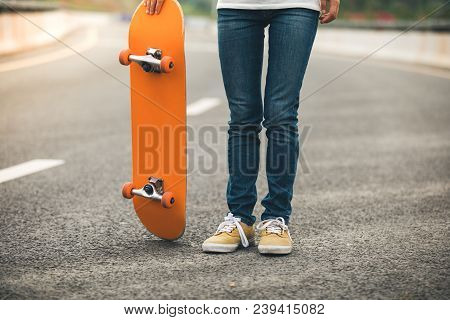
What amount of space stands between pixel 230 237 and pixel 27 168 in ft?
8.57

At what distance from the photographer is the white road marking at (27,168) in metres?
5.54

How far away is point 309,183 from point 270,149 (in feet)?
5.96

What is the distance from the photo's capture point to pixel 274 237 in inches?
144

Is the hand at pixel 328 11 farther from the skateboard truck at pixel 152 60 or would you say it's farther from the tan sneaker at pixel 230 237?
the tan sneaker at pixel 230 237

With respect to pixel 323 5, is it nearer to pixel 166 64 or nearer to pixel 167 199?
pixel 166 64

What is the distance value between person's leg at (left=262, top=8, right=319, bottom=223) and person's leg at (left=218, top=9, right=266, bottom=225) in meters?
0.07

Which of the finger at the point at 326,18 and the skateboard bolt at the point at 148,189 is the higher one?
the finger at the point at 326,18

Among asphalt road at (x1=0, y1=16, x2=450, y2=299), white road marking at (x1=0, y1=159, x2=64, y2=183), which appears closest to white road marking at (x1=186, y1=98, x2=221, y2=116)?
asphalt road at (x1=0, y1=16, x2=450, y2=299)

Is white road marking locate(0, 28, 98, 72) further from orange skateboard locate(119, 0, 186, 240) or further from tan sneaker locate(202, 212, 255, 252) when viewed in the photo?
tan sneaker locate(202, 212, 255, 252)

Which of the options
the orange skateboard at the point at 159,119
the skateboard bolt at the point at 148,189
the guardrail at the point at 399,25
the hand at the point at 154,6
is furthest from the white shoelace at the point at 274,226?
the guardrail at the point at 399,25

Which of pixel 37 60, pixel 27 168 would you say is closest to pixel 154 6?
pixel 27 168

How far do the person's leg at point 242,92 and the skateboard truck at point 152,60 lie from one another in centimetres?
29

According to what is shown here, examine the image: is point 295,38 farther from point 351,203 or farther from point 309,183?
point 309,183

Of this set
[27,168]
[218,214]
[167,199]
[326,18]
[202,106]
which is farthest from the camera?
[202,106]
